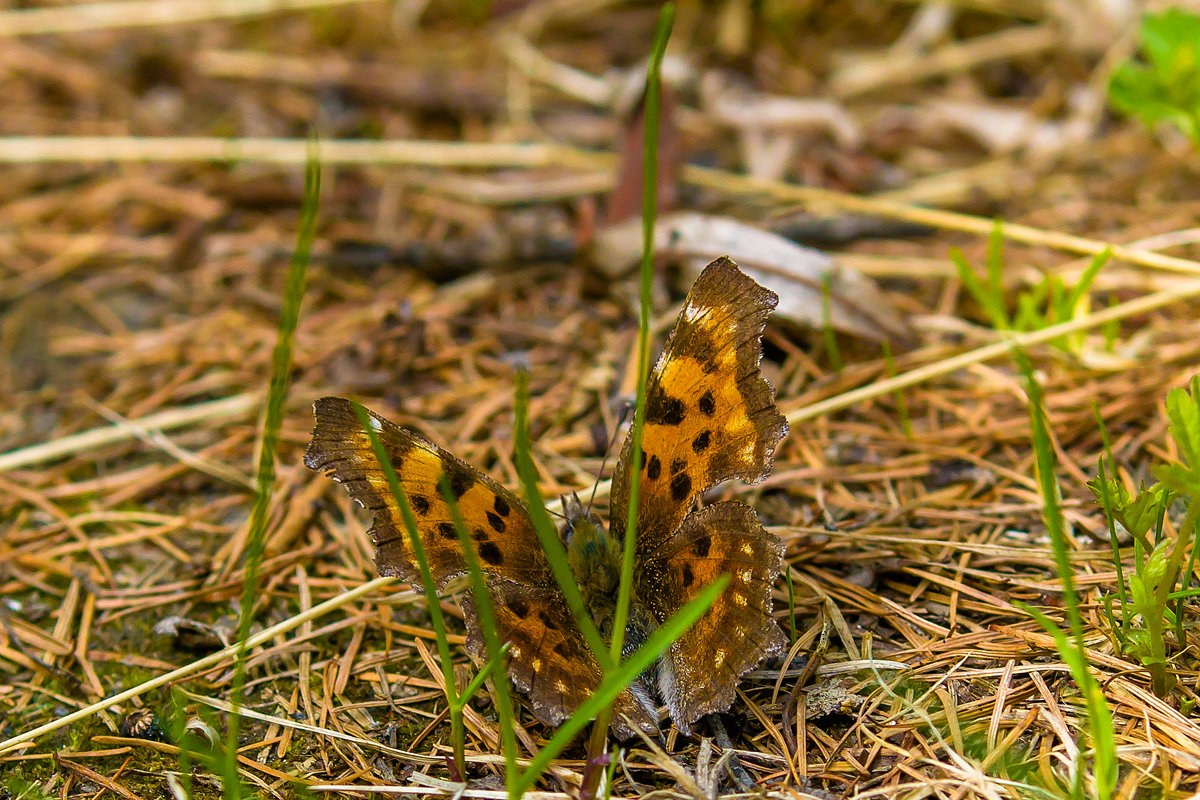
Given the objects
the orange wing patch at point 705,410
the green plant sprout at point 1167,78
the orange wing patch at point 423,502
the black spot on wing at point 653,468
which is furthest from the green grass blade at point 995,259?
the orange wing patch at point 423,502

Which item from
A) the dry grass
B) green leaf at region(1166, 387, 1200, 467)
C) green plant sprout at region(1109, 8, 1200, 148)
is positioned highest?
green plant sprout at region(1109, 8, 1200, 148)

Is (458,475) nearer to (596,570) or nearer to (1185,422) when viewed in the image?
(596,570)

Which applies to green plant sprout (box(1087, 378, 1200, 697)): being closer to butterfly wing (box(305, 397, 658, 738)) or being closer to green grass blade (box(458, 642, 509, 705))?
butterfly wing (box(305, 397, 658, 738))

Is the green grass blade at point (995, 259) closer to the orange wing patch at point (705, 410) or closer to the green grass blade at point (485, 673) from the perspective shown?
the orange wing patch at point (705, 410)

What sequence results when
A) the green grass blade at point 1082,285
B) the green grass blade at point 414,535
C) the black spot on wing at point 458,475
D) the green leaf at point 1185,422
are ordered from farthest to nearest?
the green grass blade at point 1082,285 < the black spot on wing at point 458,475 < the green leaf at point 1185,422 < the green grass blade at point 414,535

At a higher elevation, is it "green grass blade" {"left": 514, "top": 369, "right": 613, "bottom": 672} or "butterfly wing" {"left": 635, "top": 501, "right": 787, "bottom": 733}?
"green grass blade" {"left": 514, "top": 369, "right": 613, "bottom": 672}

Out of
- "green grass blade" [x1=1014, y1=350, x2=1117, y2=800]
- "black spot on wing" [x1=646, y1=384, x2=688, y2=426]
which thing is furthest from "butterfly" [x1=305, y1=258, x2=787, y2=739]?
"green grass blade" [x1=1014, y1=350, x2=1117, y2=800]

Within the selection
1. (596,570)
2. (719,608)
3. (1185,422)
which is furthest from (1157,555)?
(596,570)
